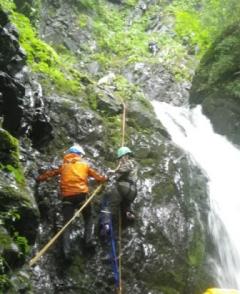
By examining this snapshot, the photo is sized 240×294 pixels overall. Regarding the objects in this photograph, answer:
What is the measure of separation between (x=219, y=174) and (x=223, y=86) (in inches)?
168

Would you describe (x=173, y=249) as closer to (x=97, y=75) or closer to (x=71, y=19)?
(x=97, y=75)

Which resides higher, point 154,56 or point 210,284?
point 154,56

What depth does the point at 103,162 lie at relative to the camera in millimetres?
9836

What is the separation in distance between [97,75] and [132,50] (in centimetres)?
425

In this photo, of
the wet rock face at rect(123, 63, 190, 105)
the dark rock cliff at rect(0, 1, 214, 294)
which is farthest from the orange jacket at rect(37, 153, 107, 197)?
the wet rock face at rect(123, 63, 190, 105)

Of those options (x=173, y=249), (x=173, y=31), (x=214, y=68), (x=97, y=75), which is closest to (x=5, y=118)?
(x=173, y=249)

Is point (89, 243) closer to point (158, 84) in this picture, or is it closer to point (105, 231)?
point (105, 231)

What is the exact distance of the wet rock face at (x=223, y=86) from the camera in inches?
607

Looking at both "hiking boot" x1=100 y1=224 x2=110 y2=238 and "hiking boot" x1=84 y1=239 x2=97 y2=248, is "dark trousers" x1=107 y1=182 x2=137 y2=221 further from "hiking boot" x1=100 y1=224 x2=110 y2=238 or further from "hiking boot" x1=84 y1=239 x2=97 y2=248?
"hiking boot" x1=84 y1=239 x2=97 y2=248

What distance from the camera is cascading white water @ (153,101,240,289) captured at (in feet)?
31.0

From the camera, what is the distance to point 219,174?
1290 cm

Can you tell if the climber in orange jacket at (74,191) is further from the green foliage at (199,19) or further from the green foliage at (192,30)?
the green foliage at (192,30)

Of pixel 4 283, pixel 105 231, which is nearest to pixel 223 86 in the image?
pixel 105 231

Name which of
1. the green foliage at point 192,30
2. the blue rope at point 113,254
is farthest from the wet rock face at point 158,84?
the blue rope at point 113,254
